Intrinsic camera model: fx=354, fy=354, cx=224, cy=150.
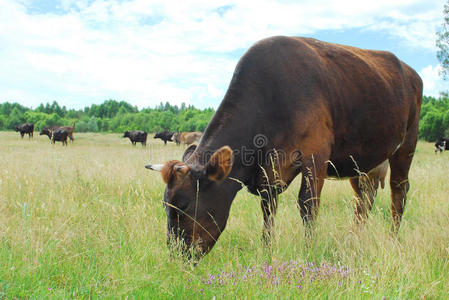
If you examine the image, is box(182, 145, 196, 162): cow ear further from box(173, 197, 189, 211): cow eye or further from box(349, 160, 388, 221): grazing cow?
box(349, 160, 388, 221): grazing cow

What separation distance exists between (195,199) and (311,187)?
1346 millimetres

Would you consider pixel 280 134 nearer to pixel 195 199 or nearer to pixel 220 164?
pixel 220 164

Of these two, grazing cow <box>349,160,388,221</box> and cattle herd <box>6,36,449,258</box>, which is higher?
cattle herd <box>6,36,449,258</box>

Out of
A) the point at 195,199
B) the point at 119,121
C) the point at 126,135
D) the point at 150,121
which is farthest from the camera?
the point at 119,121

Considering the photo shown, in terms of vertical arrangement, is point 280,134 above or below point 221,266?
above

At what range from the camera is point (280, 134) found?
393cm

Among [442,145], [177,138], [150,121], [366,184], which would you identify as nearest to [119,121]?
[150,121]

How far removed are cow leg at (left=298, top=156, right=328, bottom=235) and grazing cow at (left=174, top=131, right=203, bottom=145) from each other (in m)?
37.5

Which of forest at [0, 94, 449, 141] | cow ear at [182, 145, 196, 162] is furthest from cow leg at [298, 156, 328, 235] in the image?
forest at [0, 94, 449, 141]

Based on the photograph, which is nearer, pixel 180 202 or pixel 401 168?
pixel 180 202

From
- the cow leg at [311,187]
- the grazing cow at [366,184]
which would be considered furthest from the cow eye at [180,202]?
the grazing cow at [366,184]

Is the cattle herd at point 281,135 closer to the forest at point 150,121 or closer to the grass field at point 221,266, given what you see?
the grass field at point 221,266

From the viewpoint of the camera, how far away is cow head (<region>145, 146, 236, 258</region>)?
3295mm

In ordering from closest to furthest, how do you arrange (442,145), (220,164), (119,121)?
1. (220,164)
2. (442,145)
3. (119,121)
